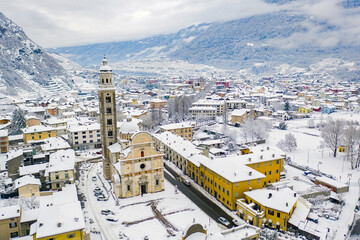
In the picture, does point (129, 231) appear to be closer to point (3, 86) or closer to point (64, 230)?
point (64, 230)

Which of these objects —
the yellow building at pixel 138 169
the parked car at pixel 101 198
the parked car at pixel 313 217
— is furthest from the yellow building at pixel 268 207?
the parked car at pixel 101 198

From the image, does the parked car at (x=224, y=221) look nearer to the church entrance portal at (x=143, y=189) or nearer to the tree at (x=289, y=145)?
the church entrance portal at (x=143, y=189)

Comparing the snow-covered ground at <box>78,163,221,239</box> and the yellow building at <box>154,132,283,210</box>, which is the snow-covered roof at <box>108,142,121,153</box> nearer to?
the snow-covered ground at <box>78,163,221,239</box>

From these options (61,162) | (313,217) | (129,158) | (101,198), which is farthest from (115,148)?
(313,217)

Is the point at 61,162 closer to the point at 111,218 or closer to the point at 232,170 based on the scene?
the point at 111,218

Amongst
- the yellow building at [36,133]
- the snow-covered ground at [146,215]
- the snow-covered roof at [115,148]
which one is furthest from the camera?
the yellow building at [36,133]

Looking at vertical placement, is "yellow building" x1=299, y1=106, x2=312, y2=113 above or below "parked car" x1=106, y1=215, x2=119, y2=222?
above

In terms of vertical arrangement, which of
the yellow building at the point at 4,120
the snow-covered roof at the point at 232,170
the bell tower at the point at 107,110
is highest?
the bell tower at the point at 107,110

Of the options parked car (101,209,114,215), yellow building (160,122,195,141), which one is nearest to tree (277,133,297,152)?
yellow building (160,122,195,141)

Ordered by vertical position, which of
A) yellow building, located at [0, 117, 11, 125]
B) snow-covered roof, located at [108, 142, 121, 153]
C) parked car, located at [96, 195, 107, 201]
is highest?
yellow building, located at [0, 117, 11, 125]
